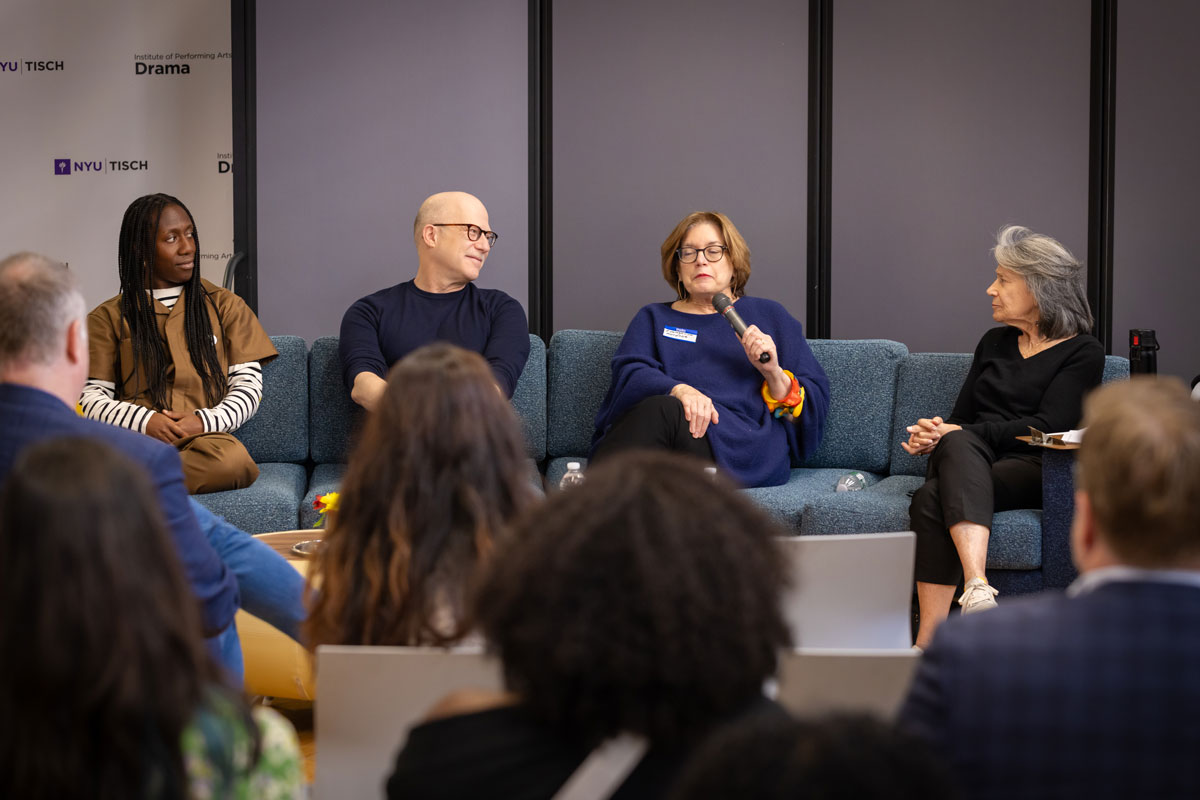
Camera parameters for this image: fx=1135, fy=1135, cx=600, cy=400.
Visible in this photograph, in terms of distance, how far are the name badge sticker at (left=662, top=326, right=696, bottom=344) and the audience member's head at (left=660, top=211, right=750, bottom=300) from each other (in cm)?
20

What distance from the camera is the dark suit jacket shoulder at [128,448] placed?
66.7 inches

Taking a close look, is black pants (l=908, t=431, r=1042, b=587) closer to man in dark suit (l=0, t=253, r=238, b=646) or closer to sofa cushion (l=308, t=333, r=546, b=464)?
sofa cushion (l=308, t=333, r=546, b=464)

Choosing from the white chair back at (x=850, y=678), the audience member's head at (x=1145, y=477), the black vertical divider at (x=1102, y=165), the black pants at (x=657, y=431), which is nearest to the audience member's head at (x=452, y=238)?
the black pants at (x=657, y=431)

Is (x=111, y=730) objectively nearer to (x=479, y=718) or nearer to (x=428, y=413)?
(x=479, y=718)

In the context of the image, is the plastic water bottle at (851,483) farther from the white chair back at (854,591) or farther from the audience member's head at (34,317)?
the audience member's head at (34,317)

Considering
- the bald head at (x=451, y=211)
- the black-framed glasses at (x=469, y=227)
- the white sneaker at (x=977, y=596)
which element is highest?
the bald head at (x=451, y=211)

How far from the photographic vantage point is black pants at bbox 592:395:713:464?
378 cm

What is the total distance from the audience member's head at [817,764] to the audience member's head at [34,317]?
140 centimetres

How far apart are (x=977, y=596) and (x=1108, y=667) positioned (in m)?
2.17

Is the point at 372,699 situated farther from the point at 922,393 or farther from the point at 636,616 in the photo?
the point at 922,393

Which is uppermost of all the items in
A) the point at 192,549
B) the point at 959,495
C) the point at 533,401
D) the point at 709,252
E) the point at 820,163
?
the point at 820,163

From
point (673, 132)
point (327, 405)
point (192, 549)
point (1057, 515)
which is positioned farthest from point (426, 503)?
point (673, 132)

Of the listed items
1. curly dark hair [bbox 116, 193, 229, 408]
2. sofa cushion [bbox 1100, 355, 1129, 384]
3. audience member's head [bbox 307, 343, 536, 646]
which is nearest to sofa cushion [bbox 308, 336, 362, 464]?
curly dark hair [bbox 116, 193, 229, 408]

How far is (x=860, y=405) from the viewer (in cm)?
415
